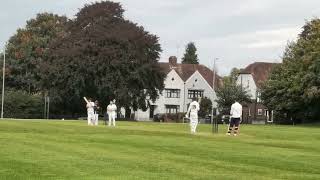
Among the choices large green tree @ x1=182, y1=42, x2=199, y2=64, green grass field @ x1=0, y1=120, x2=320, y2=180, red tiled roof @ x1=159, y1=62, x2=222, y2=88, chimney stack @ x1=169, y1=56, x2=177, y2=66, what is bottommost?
green grass field @ x1=0, y1=120, x2=320, y2=180

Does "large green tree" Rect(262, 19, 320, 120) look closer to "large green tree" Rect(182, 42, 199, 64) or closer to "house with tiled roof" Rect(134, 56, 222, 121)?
"house with tiled roof" Rect(134, 56, 222, 121)

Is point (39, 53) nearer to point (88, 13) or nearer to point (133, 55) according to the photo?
point (88, 13)

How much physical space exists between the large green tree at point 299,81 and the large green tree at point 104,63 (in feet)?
61.1

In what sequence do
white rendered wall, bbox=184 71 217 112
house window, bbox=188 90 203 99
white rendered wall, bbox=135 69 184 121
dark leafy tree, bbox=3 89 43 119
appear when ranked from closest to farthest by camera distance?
dark leafy tree, bbox=3 89 43 119
white rendered wall, bbox=135 69 184 121
white rendered wall, bbox=184 71 217 112
house window, bbox=188 90 203 99

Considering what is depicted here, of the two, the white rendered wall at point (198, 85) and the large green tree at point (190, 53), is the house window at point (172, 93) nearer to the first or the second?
the white rendered wall at point (198, 85)

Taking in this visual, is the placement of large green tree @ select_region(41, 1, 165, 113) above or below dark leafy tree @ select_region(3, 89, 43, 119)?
above

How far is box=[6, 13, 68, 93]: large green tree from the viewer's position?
103500mm

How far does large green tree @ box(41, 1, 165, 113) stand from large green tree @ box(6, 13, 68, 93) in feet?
51.8

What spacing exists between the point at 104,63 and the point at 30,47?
84.6 ft

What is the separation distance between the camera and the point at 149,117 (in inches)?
5187

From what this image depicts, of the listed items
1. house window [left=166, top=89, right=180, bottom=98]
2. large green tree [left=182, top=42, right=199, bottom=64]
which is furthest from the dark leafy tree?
large green tree [left=182, top=42, right=199, bottom=64]

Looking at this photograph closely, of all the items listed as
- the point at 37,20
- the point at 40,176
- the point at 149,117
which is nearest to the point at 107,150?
the point at 40,176

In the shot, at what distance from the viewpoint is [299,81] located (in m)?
87.7

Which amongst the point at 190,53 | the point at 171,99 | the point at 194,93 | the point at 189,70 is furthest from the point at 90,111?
the point at 190,53
